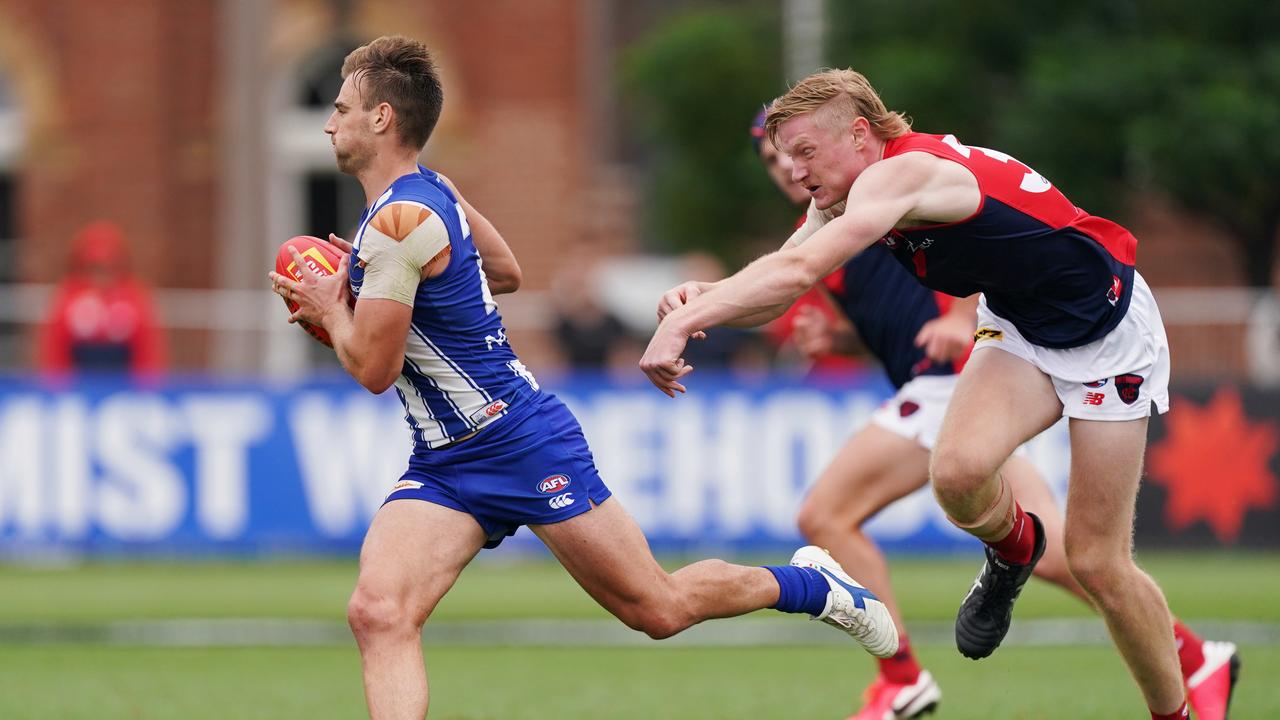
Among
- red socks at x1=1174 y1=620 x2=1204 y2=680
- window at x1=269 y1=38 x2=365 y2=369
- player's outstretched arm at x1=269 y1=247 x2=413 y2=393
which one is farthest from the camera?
window at x1=269 y1=38 x2=365 y2=369

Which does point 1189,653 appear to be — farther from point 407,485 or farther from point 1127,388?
point 407,485

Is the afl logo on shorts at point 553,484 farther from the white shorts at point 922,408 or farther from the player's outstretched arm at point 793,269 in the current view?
the white shorts at point 922,408

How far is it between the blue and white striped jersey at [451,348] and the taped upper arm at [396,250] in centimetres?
8

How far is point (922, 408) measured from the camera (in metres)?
8.30

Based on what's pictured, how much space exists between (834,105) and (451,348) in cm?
149

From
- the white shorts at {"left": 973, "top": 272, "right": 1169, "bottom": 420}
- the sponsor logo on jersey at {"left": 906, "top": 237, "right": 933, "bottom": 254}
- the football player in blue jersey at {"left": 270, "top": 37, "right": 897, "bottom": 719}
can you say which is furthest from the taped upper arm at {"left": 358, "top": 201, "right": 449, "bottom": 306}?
the white shorts at {"left": 973, "top": 272, "right": 1169, "bottom": 420}

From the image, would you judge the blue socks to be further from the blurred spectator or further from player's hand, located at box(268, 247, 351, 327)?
the blurred spectator

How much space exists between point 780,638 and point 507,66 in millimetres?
17303

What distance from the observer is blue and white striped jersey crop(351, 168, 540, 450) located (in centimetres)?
633

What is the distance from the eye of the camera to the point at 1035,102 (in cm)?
1912

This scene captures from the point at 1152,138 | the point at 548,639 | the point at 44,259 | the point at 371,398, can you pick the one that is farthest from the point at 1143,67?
the point at 44,259

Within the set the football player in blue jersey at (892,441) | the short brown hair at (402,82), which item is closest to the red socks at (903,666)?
the football player in blue jersey at (892,441)

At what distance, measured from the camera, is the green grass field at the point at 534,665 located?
331 inches

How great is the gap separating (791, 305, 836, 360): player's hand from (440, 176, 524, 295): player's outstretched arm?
80.4 inches
